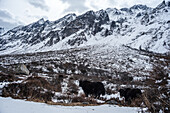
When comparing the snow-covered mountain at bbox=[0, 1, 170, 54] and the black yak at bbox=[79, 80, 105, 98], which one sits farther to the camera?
the snow-covered mountain at bbox=[0, 1, 170, 54]

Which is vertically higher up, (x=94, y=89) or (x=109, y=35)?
(x=109, y=35)

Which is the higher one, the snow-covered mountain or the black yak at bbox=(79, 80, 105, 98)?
the snow-covered mountain

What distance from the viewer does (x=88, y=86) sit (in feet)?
33.9

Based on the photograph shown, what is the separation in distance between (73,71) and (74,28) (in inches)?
4737

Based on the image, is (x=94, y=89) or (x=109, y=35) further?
(x=109, y=35)

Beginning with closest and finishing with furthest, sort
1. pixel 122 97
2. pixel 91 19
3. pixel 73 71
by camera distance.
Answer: pixel 122 97, pixel 73 71, pixel 91 19

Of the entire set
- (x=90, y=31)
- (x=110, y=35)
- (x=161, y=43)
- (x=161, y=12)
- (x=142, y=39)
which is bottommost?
(x=161, y=43)

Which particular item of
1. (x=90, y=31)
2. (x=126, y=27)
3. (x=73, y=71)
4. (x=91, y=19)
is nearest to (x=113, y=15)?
(x=91, y=19)

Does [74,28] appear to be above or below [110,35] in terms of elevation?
above

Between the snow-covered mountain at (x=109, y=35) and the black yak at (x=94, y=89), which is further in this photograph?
the snow-covered mountain at (x=109, y=35)

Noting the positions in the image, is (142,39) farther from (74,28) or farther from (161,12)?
(74,28)

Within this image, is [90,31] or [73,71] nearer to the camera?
[73,71]

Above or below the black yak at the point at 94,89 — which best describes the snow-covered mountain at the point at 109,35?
above

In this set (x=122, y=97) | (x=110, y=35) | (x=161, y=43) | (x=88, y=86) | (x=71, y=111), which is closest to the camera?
(x=71, y=111)
